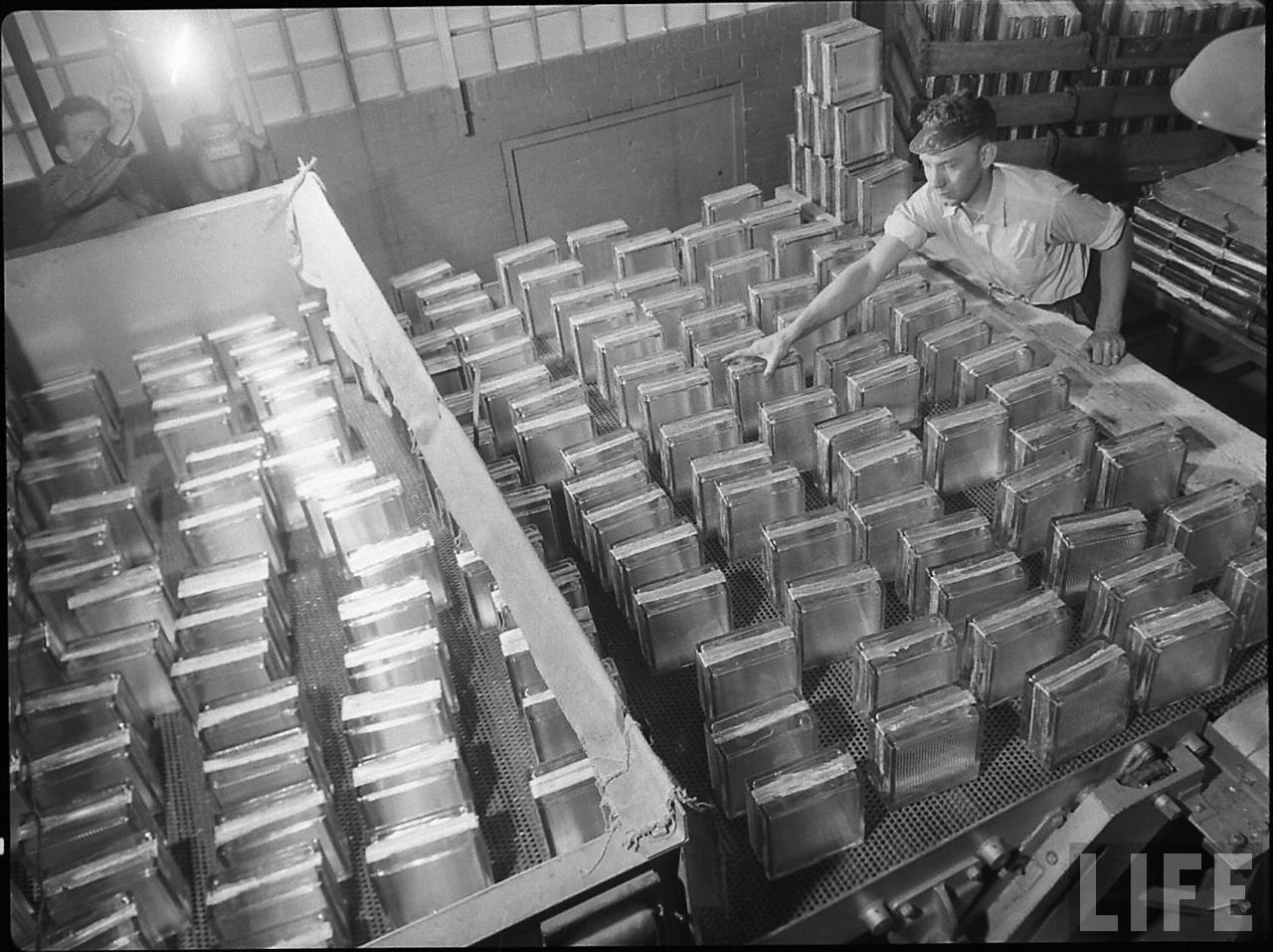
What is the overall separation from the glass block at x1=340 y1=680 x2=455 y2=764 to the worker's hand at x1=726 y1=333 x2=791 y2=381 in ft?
4.84

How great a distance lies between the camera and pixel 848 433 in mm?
2902

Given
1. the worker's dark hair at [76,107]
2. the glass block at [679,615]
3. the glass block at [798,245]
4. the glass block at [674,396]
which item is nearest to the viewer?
the glass block at [679,615]

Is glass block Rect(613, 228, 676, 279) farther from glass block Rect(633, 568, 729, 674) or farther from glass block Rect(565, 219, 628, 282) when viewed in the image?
glass block Rect(633, 568, 729, 674)

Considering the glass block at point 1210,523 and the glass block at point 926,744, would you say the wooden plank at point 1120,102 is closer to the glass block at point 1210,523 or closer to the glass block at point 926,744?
the glass block at point 1210,523

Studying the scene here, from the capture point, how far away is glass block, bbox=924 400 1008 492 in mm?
2869

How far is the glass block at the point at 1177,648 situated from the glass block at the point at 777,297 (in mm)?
1687

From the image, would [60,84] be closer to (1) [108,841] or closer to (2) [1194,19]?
(1) [108,841]

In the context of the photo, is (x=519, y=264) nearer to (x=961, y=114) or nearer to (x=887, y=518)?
(x=961, y=114)

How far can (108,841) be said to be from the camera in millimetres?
2299

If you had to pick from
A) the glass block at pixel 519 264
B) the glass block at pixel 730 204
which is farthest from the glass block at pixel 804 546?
the glass block at pixel 730 204

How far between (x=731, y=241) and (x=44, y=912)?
3.12 meters

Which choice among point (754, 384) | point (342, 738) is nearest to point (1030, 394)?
point (754, 384)

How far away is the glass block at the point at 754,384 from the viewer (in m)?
3.25

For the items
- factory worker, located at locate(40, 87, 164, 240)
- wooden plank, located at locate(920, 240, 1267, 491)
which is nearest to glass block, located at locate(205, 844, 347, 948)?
wooden plank, located at locate(920, 240, 1267, 491)
